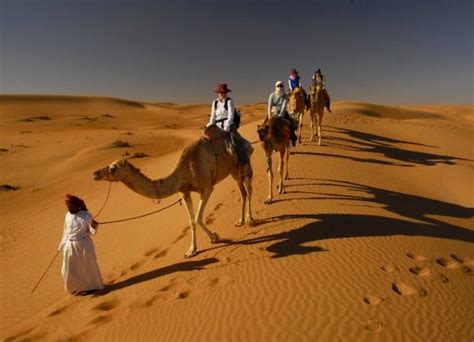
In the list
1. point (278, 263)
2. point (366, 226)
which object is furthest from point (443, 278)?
point (278, 263)

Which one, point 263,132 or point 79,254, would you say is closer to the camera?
point 79,254

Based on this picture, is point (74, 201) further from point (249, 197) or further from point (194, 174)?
point (249, 197)

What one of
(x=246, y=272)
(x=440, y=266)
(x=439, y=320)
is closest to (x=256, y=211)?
(x=246, y=272)

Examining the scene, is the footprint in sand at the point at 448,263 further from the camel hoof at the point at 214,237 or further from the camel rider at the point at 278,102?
the camel rider at the point at 278,102

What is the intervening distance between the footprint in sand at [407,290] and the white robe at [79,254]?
4.93m

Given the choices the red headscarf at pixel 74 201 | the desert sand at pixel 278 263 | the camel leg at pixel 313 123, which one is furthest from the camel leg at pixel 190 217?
the camel leg at pixel 313 123

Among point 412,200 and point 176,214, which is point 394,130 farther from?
point 176,214

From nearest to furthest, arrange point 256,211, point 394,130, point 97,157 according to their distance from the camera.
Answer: point 256,211, point 97,157, point 394,130

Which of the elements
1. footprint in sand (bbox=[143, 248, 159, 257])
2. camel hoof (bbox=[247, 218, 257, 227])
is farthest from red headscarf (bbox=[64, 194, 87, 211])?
camel hoof (bbox=[247, 218, 257, 227])

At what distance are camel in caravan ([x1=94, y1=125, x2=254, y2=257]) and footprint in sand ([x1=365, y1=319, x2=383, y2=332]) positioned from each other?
141 inches

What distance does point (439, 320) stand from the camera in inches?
199

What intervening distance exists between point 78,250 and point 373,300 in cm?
480

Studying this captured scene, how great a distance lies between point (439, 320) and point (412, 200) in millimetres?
7245

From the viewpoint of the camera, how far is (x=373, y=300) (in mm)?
5379
